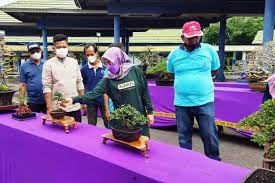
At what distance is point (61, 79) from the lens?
11.1 ft

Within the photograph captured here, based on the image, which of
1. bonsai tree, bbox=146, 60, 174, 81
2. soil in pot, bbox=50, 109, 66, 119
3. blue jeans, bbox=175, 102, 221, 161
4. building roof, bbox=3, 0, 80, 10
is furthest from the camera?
building roof, bbox=3, 0, 80, 10

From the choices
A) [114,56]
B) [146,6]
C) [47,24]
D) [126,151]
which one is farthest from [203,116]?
[47,24]

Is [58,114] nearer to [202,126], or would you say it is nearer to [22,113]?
[22,113]

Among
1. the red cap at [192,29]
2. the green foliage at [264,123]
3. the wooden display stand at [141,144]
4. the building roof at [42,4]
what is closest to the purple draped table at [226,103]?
the red cap at [192,29]

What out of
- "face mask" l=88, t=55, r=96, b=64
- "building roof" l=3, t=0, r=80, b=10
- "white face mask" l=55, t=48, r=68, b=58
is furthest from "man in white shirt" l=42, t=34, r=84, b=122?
"building roof" l=3, t=0, r=80, b=10

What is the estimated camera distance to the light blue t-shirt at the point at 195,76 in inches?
119

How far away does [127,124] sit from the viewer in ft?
6.52

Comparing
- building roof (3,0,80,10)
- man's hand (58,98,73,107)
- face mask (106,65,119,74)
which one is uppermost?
Result: building roof (3,0,80,10)

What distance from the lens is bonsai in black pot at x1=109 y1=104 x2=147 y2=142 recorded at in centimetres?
194

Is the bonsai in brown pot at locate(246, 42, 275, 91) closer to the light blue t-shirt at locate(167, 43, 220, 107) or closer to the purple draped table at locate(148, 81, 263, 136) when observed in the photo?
the purple draped table at locate(148, 81, 263, 136)

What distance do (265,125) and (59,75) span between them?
7.84 feet

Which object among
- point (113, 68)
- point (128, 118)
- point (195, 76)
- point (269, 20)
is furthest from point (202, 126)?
point (269, 20)

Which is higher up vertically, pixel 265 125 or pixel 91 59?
pixel 91 59

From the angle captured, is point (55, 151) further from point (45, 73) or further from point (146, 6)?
point (146, 6)
